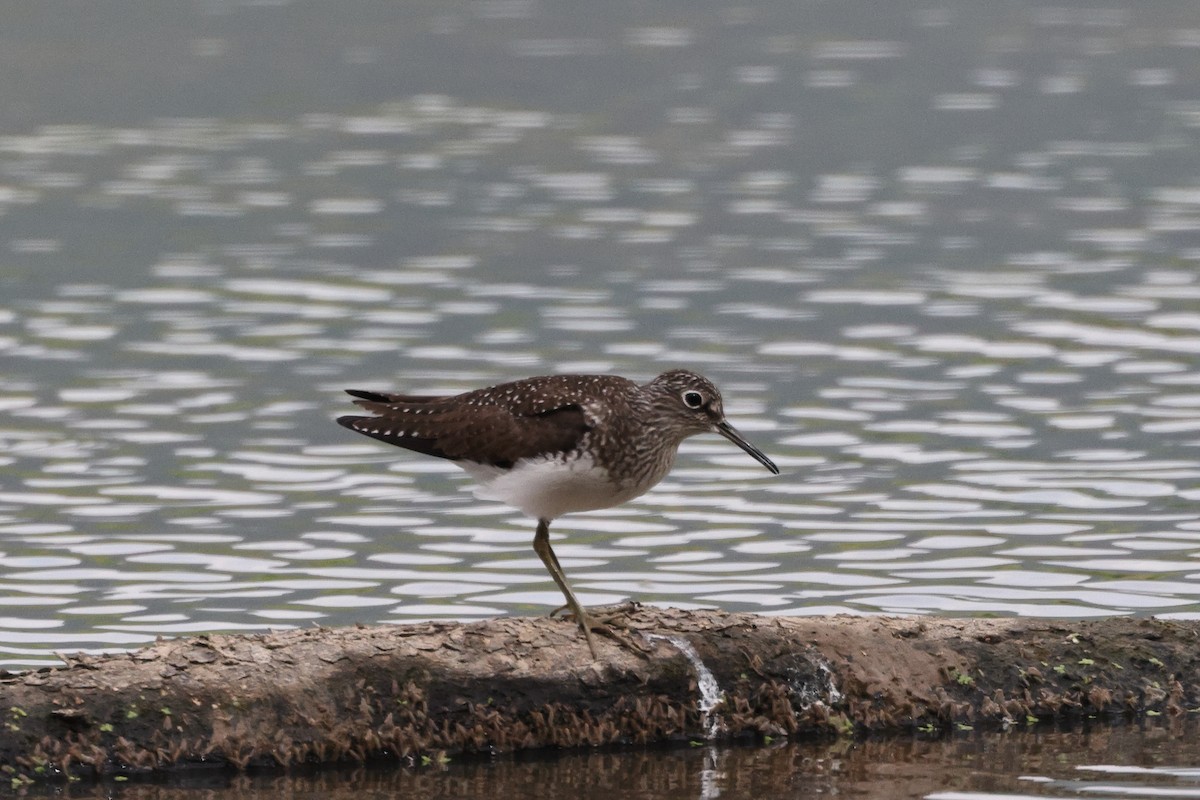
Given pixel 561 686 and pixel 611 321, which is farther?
pixel 611 321

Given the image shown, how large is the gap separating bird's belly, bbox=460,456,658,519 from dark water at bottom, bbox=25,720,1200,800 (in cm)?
131

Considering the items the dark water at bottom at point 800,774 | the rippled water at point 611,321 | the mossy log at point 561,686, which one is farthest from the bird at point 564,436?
the rippled water at point 611,321

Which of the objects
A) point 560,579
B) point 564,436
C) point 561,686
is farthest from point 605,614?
point 564,436

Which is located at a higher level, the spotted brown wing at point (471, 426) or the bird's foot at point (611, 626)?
the spotted brown wing at point (471, 426)

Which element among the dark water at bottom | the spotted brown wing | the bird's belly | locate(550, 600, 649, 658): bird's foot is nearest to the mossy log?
locate(550, 600, 649, 658): bird's foot

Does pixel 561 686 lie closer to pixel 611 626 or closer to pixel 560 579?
pixel 611 626

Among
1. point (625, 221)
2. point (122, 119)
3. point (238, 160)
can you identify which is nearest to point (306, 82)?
point (122, 119)

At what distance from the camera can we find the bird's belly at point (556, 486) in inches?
452

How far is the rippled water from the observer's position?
1449cm

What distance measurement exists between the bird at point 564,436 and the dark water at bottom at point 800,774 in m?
0.72

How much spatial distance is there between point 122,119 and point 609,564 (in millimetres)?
23947

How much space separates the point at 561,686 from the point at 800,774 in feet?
3.92

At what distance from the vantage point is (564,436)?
11.6m

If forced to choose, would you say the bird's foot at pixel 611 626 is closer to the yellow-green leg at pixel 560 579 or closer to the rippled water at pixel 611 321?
the yellow-green leg at pixel 560 579
